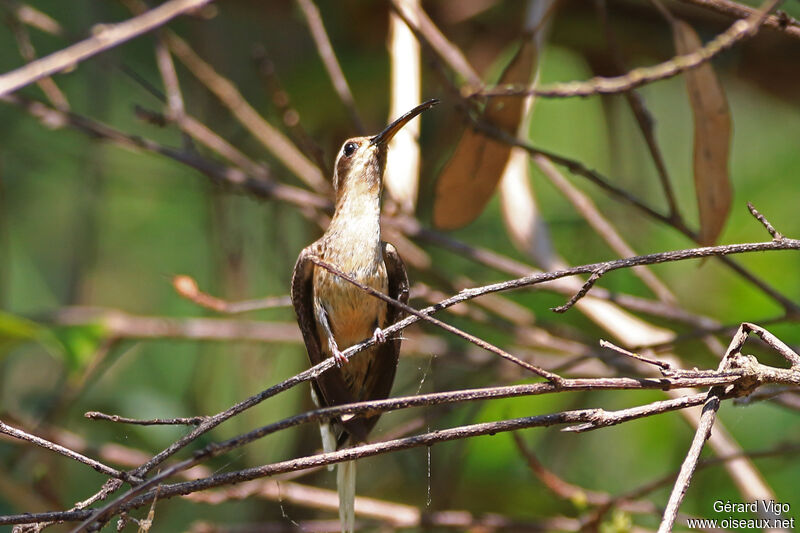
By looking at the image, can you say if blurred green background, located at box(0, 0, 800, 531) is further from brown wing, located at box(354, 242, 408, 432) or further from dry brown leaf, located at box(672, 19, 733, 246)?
dry brown leaf, located at box(672, 19, 733, 246)

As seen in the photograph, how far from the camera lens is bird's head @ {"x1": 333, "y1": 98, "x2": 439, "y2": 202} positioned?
12.6ft

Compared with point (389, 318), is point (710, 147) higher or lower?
higher

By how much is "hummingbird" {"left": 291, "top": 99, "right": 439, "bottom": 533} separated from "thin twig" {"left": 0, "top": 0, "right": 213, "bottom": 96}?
4.43ft

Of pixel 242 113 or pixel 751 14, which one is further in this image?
pixel 242 113

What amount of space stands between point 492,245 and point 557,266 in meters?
2.00

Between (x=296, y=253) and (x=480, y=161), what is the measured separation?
8.98 feet

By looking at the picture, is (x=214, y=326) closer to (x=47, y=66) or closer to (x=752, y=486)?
(x=752, y=486)

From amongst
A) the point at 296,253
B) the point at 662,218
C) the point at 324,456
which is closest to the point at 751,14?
the point at 662,218

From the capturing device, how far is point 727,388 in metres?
1.71

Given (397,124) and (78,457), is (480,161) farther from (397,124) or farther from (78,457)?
(78,457)

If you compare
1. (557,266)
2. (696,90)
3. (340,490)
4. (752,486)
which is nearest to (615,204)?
(557,266)

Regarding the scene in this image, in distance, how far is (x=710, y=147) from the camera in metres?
2.90

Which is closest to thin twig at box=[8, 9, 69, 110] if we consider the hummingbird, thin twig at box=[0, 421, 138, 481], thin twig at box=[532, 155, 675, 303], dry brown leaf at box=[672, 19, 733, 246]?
the hummingbird

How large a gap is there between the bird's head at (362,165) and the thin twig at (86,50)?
1.79 meters
